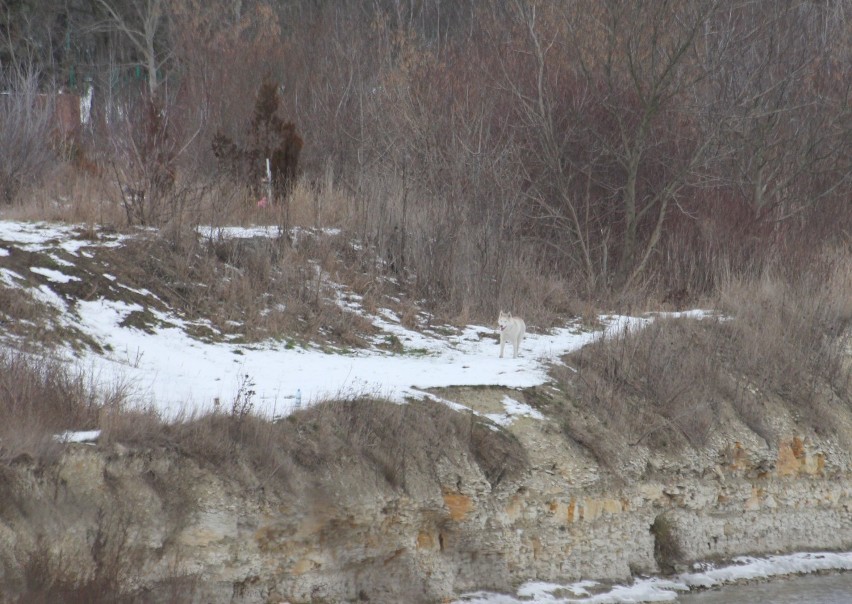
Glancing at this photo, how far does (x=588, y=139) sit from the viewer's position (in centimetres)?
2014

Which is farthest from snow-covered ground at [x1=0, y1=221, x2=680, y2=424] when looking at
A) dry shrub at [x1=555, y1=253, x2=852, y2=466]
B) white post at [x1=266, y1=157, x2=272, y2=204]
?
white post at [x1=266, y1=157, x2=272, y2=204]

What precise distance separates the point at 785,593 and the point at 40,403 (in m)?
7.50

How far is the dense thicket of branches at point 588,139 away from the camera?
18.0m

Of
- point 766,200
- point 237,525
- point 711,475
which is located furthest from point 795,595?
point 766,200

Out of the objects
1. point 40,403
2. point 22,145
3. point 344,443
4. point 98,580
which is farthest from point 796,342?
point 22,145

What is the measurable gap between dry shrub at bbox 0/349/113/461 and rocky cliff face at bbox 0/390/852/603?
0.62 ft

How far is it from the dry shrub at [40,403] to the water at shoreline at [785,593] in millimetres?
5941

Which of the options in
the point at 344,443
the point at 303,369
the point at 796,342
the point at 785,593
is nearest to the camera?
the point at 344,443

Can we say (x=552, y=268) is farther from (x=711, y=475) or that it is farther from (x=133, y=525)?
(x=133, y=525)

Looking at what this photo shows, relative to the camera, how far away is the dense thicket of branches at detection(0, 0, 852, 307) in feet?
59.1

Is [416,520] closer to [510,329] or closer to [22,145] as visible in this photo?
[510,329]

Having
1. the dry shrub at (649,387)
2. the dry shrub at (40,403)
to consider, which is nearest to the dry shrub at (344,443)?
the dry shrub at (40,403)

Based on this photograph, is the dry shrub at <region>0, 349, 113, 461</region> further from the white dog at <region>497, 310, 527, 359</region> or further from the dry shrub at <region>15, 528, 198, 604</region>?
the white dog at <region>497, 310, 527, 359</region>

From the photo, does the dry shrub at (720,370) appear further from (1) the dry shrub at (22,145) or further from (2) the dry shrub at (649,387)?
(1) the dry shrub at (22,145)
